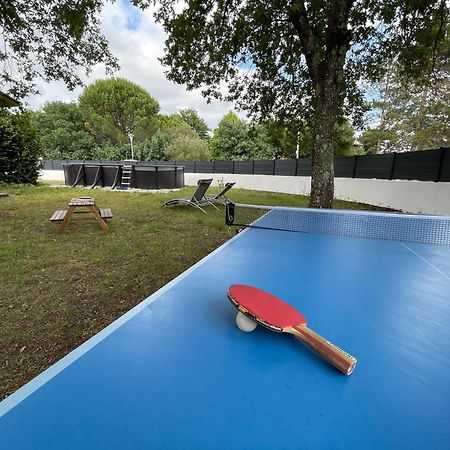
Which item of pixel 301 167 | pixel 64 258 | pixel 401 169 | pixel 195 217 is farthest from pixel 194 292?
pixel 301 167

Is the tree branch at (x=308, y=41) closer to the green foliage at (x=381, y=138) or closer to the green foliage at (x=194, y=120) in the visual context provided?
the green foliage at (x=381, y=138)

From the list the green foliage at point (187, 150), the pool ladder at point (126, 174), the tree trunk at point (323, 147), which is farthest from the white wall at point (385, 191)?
the green foliage at point (187, 150)

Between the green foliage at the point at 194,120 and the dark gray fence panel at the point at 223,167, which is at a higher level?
the green foliage at the point at 194,120

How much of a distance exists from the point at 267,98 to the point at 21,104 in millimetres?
7361

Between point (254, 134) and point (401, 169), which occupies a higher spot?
point (254, 134)

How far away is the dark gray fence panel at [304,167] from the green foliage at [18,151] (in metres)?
12.4

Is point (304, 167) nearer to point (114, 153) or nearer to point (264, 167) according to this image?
point (264, 167)

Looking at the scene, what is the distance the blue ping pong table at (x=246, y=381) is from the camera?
0.73m

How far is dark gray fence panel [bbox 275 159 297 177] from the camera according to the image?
1466 centimetres

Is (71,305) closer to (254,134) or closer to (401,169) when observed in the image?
(254,134)


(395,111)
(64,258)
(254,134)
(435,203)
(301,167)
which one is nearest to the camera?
(64,258)

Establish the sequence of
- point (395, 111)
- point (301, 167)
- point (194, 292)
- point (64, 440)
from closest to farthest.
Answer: point (64, 440)
point (194, 292)
point (301, 167)
point (395, 111)

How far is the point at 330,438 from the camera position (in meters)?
0.72

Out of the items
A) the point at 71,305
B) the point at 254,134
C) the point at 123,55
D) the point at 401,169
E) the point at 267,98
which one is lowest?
the point at 71,305
